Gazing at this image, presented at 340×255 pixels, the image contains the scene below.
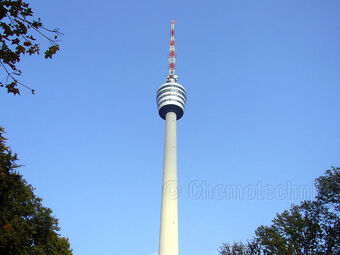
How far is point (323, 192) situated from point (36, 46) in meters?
33.8

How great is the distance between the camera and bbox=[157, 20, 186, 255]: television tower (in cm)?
7394

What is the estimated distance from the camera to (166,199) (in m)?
79.8

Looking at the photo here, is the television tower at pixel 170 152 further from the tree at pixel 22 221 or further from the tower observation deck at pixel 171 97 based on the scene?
the tree at pixel 22 221

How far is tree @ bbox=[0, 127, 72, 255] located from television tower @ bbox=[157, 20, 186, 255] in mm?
41647

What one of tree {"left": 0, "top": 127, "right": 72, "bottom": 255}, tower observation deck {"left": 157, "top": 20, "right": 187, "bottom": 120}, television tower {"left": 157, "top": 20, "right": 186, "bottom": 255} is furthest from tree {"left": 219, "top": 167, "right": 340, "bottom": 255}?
tower observation deck {"left": 157, "top": 20, "right": 187, "bottom": 120}

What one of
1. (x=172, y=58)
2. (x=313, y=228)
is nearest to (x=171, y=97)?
(x=172, y=58)

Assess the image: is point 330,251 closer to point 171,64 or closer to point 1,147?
point 1,147

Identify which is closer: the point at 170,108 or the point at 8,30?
the point at 8,30

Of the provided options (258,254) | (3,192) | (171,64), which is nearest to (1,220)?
(3,192)

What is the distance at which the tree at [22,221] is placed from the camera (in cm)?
2836

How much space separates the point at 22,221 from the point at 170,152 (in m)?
55.2

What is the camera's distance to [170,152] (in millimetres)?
85250

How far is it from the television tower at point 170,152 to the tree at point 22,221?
137 ft

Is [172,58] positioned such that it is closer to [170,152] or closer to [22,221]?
[170,152]
